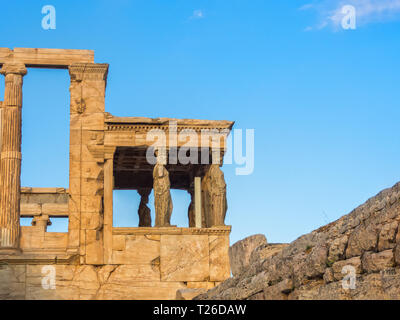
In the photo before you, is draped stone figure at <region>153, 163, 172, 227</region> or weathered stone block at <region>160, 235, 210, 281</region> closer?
weathered stone block at <region>160, 235, 210, 281</region>

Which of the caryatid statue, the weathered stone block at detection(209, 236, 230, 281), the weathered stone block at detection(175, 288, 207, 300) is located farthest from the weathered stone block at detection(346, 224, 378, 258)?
the caryatid statue

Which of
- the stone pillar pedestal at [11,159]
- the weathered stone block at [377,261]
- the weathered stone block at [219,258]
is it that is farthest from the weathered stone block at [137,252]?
the weathered stone block at [377,261]

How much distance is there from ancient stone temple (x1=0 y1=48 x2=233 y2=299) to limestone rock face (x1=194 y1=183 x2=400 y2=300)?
8280 millimetres

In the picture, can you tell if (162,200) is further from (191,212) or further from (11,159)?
(191,212)

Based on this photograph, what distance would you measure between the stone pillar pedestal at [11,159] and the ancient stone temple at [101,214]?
0.02 metres

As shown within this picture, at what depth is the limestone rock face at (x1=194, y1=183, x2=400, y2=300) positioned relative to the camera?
6.34 m

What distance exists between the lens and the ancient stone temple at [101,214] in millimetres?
17906

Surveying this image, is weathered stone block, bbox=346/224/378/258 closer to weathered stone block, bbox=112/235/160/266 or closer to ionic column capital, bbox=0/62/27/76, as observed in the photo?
weathered stone block, bbox=112/235/160/266

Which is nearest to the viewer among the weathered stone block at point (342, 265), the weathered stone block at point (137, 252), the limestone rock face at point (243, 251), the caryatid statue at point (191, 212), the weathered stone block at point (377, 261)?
the weathered stone block at point (377, 261)

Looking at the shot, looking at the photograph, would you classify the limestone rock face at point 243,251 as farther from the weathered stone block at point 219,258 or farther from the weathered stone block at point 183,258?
the weathered stone block at point 219,258

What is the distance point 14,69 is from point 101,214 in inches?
Result: 170

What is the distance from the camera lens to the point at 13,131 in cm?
1894
